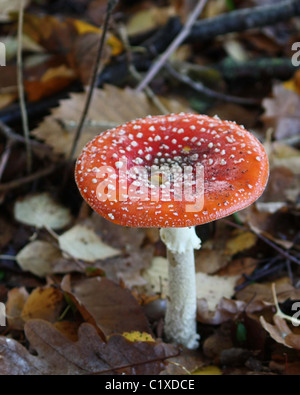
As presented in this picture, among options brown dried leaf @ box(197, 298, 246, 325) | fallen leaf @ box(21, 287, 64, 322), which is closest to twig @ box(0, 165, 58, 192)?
fallen leaf @ box(21, 287, 64, 322)

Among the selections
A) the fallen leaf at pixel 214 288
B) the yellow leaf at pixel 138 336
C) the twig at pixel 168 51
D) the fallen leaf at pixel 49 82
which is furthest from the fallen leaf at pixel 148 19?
the yellow leaf at pixel 138 336

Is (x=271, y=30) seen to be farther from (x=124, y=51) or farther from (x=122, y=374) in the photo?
(x=122, y=374)

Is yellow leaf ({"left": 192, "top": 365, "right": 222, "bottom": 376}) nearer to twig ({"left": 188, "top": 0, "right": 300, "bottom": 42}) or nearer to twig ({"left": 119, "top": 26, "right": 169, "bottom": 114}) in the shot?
twig ({"left": 119, "top": 26, "right": 169, "bottom": 114})

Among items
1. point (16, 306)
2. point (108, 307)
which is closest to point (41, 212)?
point (16, 306)

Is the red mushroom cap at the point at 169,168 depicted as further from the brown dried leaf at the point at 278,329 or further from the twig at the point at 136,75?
the twig at the point at 136,75
